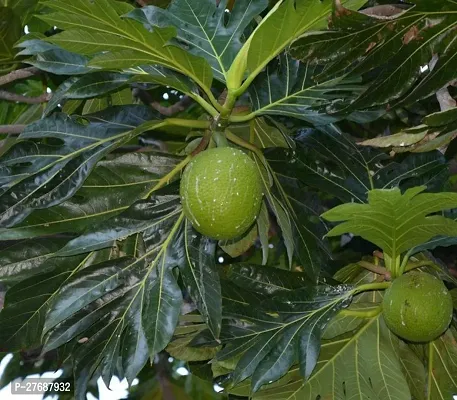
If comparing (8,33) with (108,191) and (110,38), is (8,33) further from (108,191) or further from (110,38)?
(110,38)

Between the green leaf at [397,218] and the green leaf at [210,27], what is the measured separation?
35cm

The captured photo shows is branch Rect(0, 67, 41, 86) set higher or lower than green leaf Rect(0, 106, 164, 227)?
lower

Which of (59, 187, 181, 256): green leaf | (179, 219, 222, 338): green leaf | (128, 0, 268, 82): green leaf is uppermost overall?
(128, 0, 268, 82): green leaf

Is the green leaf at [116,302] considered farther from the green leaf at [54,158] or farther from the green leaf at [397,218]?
the green leaf at [397,218]

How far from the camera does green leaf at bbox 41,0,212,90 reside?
4.68 ft

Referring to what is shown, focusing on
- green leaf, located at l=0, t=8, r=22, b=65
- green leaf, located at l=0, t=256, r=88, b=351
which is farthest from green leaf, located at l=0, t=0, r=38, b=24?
green leaf, located at l=0, t=256, r=88, b=351

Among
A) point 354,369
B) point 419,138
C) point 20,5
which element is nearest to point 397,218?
point 419,138

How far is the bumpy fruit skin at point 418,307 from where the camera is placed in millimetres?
1636

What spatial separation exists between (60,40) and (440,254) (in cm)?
149

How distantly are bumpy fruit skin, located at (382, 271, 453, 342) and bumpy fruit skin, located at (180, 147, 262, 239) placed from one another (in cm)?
34

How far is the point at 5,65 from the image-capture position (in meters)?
2.33

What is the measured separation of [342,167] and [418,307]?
1.23ft

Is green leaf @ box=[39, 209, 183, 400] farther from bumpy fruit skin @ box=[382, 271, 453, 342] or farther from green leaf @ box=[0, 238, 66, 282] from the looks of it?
bumpy fruit skin @ box=[382, 271, 453, 342]

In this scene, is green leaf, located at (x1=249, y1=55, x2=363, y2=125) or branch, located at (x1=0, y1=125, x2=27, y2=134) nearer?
green leaf, located at (x1=249, y1=55, x2=363, y2=125)
